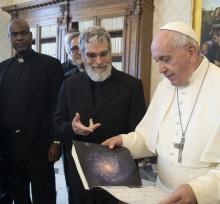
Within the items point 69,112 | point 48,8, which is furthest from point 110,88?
point 48,8

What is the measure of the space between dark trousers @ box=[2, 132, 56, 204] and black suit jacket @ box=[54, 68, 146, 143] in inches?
27.4

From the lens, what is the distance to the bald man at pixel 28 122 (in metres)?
2.70

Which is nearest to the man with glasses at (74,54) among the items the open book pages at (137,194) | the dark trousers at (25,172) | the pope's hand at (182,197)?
the dark trousers at (25,172)

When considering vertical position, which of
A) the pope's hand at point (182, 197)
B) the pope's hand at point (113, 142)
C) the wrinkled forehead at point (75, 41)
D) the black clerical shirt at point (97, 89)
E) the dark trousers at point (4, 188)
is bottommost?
the dark trousers at point (4, 188)

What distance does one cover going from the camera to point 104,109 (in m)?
2.05

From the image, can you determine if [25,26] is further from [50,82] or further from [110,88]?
[110,88]

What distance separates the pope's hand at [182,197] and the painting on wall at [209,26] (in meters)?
3.02

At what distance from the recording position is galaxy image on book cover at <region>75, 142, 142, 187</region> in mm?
1487

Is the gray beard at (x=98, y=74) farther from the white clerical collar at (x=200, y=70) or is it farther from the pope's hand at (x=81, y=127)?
the white clerical collar at (x=200, y=70)

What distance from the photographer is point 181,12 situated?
4465 mm

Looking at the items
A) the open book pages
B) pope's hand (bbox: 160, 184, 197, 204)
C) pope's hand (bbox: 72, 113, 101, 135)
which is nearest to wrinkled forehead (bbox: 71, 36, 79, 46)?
pope's hand (bbox: 72, 113, 101, 135)

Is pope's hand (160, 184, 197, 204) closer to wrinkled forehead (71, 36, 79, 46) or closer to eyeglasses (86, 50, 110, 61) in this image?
eyeglasses (86, 50, 110, 61)

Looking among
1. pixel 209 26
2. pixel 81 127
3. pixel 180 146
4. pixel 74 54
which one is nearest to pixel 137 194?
pixel 180 146

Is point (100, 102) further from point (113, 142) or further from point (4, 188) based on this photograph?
point (4, 188)
